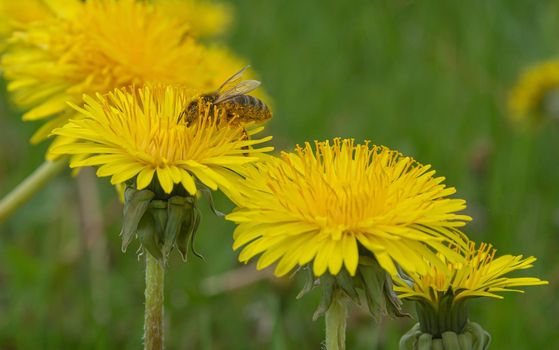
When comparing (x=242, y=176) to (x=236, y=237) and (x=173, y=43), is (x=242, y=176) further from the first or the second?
(x=173, y=43)

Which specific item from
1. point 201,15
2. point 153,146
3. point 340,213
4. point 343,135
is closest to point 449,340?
point 340,213

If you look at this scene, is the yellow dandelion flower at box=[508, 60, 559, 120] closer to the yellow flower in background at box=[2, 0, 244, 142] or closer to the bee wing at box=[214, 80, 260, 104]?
the yellow flower in background at box=[2, 0, 244, 142]

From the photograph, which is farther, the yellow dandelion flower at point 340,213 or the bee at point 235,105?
the bee at point 235,105

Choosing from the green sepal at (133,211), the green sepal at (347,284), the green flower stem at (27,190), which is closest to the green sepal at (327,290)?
the green sepal at (347,284)

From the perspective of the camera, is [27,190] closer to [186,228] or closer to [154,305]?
[154,305]

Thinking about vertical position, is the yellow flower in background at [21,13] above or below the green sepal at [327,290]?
above

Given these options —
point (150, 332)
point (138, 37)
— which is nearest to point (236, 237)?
point (150, 332)

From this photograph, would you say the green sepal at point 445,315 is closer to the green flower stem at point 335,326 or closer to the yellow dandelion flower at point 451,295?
the yellow dandelion flower at point 451,295
